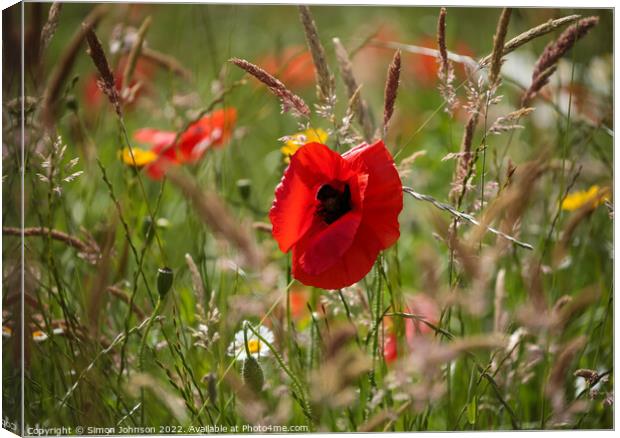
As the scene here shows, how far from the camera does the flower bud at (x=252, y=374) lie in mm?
1380

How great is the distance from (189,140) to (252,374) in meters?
0.59

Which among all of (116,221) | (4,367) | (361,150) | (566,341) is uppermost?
(361,150)

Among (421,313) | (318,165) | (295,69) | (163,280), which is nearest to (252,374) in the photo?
(163,280)

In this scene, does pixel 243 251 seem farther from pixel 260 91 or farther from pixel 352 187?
pixel 260 91

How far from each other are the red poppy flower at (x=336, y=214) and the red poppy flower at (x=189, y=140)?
47 centimetres

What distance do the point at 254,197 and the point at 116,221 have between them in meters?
0.56

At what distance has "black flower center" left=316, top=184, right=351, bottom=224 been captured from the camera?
4.33ft

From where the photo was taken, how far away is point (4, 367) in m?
1.53

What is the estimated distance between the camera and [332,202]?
1.33m

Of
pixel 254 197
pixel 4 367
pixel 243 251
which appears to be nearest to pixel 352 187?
pixel 243 251

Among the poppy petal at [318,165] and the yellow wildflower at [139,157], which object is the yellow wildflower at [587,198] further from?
the yellow wildflower at [139,157]

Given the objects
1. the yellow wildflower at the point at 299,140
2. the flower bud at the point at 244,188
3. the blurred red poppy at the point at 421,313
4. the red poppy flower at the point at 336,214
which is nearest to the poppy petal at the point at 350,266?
the red poppy flower at the point at 336,214

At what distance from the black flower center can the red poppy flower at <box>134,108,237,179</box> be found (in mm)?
462

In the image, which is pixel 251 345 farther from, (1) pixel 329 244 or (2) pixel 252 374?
(1) pixel 329 244
